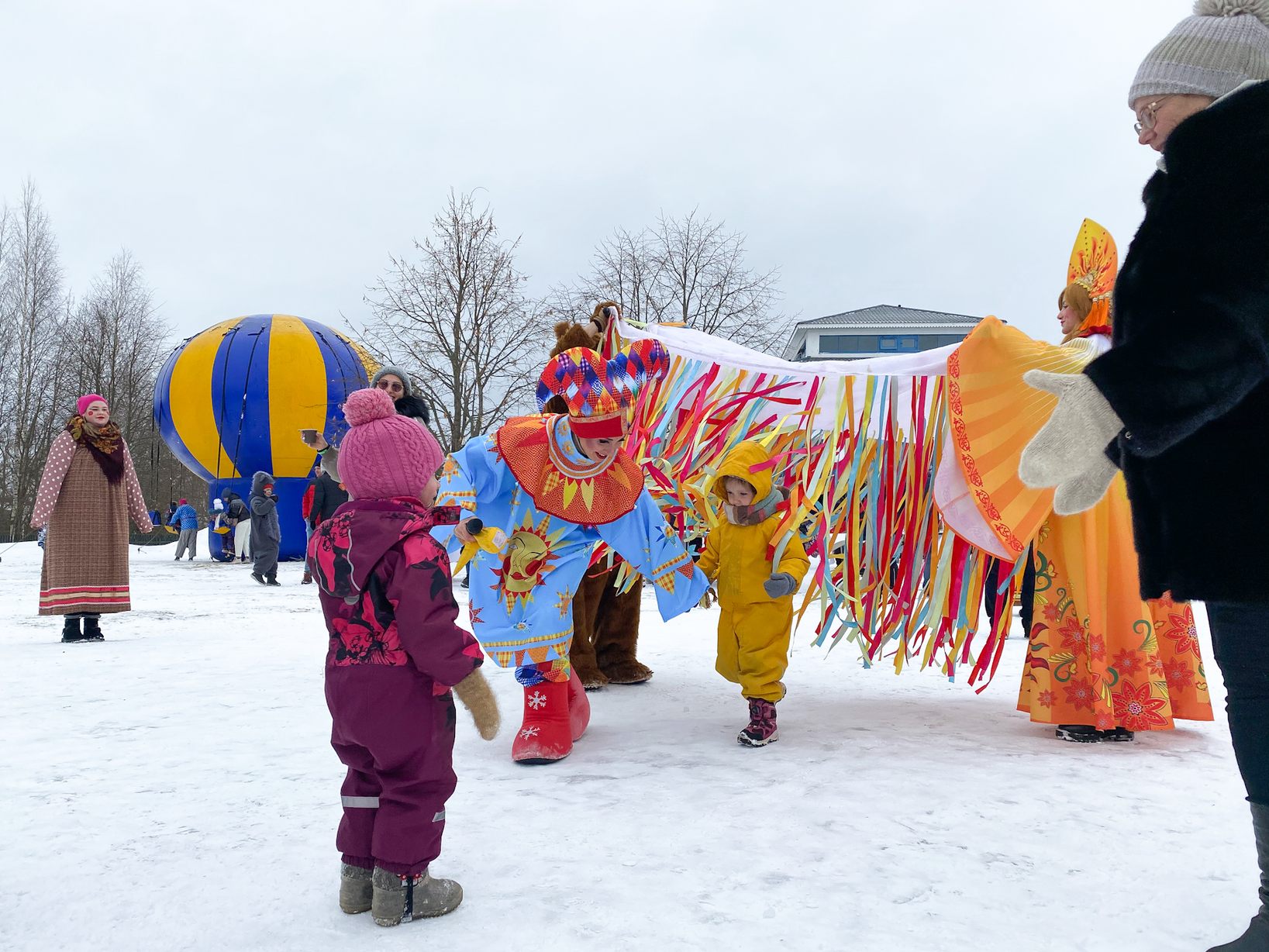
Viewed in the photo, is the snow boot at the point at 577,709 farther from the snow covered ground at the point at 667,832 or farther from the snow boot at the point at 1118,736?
the snow boot at the point at 1118,736

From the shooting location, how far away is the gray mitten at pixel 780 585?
313 cm

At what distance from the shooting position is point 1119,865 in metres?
2.08

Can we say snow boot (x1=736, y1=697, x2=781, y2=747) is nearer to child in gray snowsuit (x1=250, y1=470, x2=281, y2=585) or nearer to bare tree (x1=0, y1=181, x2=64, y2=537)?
child in gray snowsuit (x1=250, y1=470, x2=281, y2=585)

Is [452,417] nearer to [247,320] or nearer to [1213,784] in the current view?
[247,320]

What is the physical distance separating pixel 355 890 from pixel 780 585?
66.6 inches

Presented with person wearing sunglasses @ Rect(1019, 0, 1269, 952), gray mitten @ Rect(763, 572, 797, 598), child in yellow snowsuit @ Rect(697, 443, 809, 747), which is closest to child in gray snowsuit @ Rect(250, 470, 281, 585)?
child in yellow snowsuit @ Rect(697, 443, 809, 747)

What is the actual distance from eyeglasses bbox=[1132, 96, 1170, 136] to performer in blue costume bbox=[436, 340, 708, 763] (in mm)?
1660

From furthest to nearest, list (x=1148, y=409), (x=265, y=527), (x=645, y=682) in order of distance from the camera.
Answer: (x=265, y=527) → (x=645, y=682) → (x=1148, y=409)

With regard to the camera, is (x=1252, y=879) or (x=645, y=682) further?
(x=645, y=682)

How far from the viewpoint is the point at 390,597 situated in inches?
75.5

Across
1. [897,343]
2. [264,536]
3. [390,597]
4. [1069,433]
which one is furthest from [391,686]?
[897,343]

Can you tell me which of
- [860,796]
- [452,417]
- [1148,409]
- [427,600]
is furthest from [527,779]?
[452,417]

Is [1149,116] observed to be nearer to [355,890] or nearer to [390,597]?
[390,597]

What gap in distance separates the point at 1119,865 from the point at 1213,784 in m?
0.82
